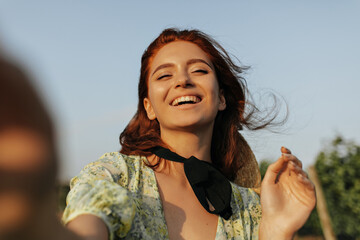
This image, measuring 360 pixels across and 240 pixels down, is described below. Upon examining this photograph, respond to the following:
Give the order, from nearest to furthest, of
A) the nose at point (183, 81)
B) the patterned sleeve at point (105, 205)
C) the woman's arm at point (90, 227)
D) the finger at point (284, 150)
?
the woman's arm at point (90, 227) < the patterned sleeve at point (105, 205) < the finger at point (284, 150) < the nose at point (183, 81)

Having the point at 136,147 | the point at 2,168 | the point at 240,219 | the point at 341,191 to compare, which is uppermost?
the point at 2,168

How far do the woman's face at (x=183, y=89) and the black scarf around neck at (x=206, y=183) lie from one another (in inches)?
8.7

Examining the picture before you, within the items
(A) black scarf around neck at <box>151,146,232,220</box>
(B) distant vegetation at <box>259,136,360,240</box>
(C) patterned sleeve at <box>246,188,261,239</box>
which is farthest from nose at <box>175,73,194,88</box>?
(B) distant vegetation at <box>259,136,360,240</box>

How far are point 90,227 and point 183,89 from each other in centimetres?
156

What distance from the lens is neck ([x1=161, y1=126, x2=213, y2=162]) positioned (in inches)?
118

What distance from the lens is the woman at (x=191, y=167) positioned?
8.42 ft

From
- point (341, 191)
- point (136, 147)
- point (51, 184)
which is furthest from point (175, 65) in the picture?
point (341, 191)

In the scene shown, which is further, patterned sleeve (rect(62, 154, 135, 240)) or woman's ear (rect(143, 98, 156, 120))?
woman's ear (rect(143, 98, 156, 120))

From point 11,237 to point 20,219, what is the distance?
0.13 feet

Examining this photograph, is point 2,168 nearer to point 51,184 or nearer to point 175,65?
point 51,184

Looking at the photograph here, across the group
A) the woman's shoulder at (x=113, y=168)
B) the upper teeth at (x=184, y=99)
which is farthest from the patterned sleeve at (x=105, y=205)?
the upper teeth at (x=184, y=99)

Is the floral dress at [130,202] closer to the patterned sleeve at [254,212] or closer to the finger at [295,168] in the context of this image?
the patterned sleeve at [254,212]

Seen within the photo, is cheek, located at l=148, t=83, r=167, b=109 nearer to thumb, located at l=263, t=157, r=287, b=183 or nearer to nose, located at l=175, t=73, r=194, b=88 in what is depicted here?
nose, located at l=175, t=73, r=194, b=88

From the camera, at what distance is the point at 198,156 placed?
3.08m
